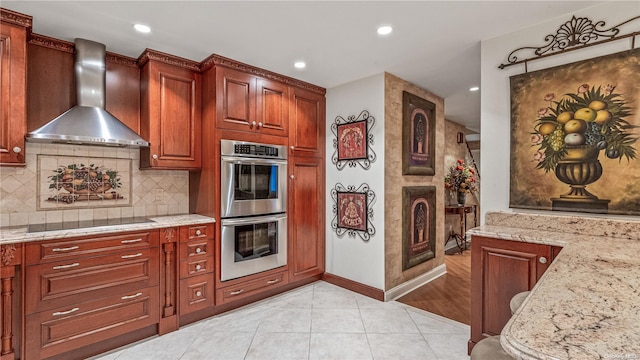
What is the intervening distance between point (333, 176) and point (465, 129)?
395 cm

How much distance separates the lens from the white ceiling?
6.22ft

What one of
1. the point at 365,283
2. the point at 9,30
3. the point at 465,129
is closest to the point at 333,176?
the point at 365,283

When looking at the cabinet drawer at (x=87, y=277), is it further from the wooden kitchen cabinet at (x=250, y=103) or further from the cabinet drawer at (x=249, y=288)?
the wooden kitchen cabinet at (x=250, y=103)

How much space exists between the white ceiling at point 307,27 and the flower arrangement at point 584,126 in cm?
56

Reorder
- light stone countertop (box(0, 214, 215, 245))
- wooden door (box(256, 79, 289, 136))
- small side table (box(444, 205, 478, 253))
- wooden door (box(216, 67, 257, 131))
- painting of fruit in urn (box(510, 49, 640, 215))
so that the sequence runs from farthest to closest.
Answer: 1. small side table (box(444, 205, 478, 253))
2. wooden door (box(256, 79, 289, 136))
3. wooden door (box(216, 67, 257, 131))
4. light stone countertop (box(0, 214, 215, 245))
5. painting of fruit in urn (box(510, 49, 640, 215))

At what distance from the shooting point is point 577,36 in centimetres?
192

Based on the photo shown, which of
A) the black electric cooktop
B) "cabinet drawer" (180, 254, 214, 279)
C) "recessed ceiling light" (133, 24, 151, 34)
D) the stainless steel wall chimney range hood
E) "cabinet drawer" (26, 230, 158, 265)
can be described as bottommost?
"cabinet drawer" (180, 254, 214, 279)

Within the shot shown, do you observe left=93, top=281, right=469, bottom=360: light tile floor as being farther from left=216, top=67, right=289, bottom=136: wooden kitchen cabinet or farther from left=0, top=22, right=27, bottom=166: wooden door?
left=216, top=67, right=289, bottom=136: wooden kitchen cabinet

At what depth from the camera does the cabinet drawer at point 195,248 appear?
8.29ft

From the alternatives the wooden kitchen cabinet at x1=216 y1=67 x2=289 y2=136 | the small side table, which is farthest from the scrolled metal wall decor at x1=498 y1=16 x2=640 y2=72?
the small side table

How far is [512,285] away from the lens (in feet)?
6.12

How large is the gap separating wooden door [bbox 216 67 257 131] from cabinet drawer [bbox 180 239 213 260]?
1.08 m

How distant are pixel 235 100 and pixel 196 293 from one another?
5.98ft

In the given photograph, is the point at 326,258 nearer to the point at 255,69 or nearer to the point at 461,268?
the point at 461,268
